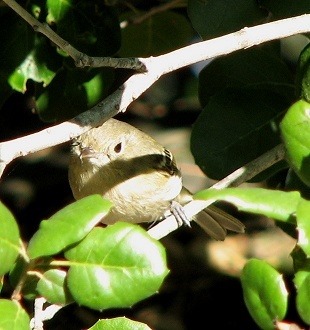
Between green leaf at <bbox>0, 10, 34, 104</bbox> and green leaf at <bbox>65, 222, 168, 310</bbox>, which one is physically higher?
green leaf at <bbox>65, 222, 168, 310</bbox>

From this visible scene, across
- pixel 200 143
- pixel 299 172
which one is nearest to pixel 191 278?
pixel 200 143

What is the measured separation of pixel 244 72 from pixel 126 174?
0.93 m

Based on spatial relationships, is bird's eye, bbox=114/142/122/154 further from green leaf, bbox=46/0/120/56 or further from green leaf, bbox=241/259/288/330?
green leaf, bbox=241/259/288/330

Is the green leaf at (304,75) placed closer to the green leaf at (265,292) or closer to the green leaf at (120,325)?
the green leaf at (265,292)

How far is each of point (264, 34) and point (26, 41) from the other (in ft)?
4.45

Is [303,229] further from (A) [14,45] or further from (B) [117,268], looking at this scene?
(A) [14,45]

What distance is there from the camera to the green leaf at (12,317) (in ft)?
6.20

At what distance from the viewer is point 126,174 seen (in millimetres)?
3980

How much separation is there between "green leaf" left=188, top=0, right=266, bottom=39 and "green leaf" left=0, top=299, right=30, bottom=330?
65.9 inches

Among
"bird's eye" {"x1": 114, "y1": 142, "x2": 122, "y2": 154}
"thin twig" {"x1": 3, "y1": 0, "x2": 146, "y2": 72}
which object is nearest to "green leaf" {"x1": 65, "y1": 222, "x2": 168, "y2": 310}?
"thin twig" {"x1": 3, "y1": 0, "x2": 146, "y2": 72}

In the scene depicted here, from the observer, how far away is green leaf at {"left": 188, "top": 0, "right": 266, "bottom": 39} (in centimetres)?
322

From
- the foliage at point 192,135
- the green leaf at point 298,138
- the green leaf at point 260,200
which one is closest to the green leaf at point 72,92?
the foliage at point 192,135

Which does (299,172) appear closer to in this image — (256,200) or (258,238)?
(256,200)

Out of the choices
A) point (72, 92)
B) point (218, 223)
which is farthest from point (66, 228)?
point (218, 223)
